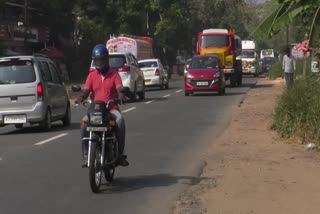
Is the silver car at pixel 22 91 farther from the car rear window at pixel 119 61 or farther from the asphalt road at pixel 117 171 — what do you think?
the car rear window at pixel 119 61

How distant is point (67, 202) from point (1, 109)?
363 inches

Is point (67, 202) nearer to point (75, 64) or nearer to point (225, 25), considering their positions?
point (75, 64)

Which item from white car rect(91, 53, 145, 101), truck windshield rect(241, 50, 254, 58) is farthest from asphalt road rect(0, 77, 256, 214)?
truck windshield rect(241, 50, 254, 58)

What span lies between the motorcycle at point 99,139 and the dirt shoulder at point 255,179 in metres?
1.08

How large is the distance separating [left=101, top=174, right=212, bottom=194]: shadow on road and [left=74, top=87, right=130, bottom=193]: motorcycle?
371mm

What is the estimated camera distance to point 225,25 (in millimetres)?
87312

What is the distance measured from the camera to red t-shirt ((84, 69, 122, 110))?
9.84 m

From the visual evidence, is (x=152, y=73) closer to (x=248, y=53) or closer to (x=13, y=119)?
(x=13, y=119)

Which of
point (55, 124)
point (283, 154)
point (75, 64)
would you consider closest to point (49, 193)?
point (283, 154)

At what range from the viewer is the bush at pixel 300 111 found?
1437cm

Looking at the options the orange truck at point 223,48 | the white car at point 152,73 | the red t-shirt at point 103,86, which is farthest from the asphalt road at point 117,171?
the orange truck at point 223,48

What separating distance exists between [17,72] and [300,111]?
261 inches

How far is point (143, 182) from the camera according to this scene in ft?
33.9

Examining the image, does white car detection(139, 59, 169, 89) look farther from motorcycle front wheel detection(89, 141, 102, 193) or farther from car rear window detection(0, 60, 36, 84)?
motorcycle front wheel detection(89, 141, 102, 193)
